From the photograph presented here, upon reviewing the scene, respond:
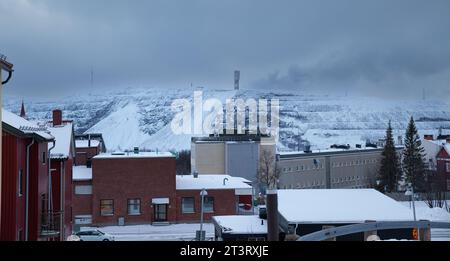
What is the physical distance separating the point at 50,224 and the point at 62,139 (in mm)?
1401

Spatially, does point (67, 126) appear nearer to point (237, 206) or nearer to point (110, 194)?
point (110, 194)

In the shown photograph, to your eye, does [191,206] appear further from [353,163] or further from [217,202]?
[353,163]

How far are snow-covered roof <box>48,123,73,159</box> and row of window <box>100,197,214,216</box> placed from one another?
4.54 ft

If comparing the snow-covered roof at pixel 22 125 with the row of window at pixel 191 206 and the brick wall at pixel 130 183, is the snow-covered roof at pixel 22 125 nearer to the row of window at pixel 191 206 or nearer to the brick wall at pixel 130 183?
the brick wall at pixel 130 183

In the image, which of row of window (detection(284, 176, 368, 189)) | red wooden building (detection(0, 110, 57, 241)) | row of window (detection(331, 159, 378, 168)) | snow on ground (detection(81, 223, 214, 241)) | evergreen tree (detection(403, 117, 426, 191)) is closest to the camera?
snow on ground (detection(81, 223, 214, 241))

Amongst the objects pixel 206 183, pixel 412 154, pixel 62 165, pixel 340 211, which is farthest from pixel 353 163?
pixel 62 165

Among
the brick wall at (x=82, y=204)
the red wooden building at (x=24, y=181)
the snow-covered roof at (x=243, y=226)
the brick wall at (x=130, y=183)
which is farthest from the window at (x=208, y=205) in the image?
the red wooden building at (x=24, y=181)

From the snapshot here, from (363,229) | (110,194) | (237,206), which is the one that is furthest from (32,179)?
(363,229)

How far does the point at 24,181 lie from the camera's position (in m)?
4.53

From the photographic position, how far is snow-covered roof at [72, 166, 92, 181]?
645 cm

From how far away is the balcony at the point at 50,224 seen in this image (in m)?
5.28

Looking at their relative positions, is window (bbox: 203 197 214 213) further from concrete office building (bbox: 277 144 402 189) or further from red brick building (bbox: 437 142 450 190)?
red brick building (bbox: 437 142 450 190)

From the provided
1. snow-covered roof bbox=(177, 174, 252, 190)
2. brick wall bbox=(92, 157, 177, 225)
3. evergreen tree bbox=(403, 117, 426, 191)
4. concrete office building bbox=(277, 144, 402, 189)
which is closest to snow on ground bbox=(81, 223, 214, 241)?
brick wall bbox=(92, 157, 177, 225)

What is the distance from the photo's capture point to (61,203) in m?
6.59
